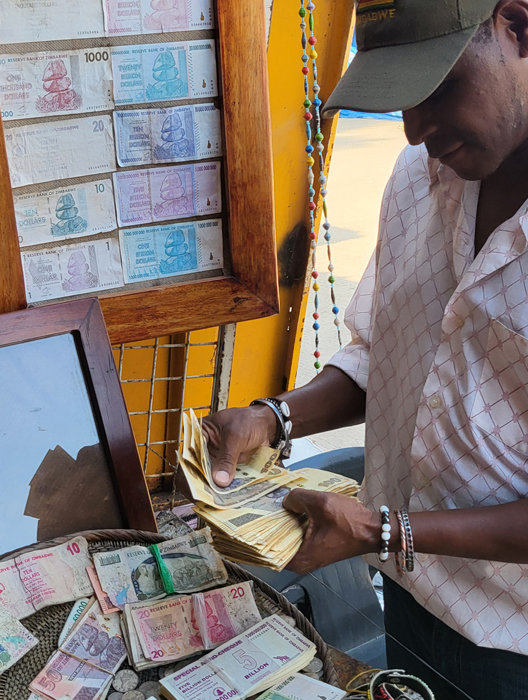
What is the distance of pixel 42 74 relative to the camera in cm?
171

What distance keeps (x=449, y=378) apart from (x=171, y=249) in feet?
3.14

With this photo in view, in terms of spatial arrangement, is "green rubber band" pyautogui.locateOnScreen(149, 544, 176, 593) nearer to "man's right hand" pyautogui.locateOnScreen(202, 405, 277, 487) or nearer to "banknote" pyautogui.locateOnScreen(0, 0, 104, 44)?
"man's right hand" pyautogui.locateOnScreen(202, 405, 277, 487)

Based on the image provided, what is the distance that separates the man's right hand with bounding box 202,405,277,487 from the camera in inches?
59.4

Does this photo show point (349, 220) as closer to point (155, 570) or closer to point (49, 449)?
point (49, 449)

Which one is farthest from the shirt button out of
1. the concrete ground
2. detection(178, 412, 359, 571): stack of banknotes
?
the concrete ground

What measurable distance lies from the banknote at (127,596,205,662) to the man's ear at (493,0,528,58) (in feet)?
3.78

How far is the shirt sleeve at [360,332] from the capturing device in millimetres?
1581

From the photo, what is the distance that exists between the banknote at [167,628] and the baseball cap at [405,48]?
0.99 metres

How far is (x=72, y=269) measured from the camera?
73.6 inches

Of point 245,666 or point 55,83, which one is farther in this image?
point 55,83

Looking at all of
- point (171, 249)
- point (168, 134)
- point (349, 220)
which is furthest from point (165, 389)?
point (349, 220)

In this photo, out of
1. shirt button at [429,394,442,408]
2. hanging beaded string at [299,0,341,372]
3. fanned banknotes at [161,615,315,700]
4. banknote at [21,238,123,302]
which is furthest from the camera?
hanging beaded string at [299,0,341,372]

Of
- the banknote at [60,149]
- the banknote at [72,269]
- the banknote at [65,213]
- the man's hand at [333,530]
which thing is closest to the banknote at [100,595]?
the man's hand at [333,530]

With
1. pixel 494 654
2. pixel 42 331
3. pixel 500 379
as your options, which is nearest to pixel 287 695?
pixel 494 654
